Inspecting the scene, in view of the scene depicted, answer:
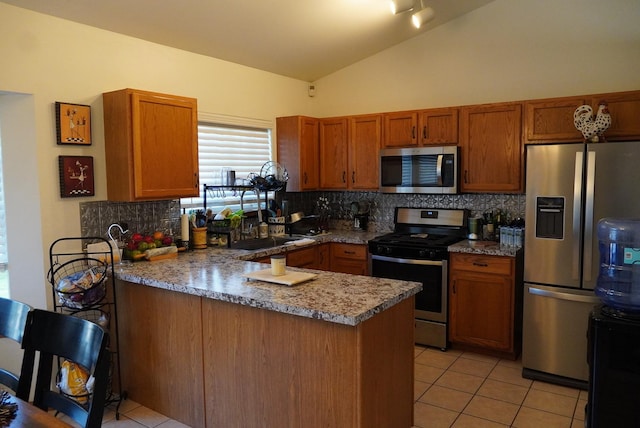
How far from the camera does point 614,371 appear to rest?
2492mm

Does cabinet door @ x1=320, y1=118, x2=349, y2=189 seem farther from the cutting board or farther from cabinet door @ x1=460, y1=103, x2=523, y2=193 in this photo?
the cutting board

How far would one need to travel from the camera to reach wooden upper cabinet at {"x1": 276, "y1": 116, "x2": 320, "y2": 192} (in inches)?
189

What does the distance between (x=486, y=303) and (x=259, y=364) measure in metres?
2.18

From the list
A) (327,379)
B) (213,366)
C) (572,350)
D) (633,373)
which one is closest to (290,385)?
(327,379)

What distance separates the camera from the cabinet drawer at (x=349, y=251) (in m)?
4.48

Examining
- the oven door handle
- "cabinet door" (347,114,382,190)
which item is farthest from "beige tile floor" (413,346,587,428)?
"cabinet door" (347,114,382,190)

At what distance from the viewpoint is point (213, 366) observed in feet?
8.67

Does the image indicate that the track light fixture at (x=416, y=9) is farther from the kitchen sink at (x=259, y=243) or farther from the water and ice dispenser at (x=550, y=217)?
the kitchen sink at (x=259, y=243)

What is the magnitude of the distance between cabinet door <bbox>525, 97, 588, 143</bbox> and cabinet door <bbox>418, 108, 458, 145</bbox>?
61 cm

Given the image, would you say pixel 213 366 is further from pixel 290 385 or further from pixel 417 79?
pixel 417 79

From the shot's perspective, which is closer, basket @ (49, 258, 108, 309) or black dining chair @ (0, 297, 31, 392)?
black dining chair @ (0, 297, 31, 392)

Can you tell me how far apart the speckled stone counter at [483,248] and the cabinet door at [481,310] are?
0.19 metres

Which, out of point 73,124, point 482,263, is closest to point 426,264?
point 482,263

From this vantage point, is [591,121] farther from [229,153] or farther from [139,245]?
[139,245]
